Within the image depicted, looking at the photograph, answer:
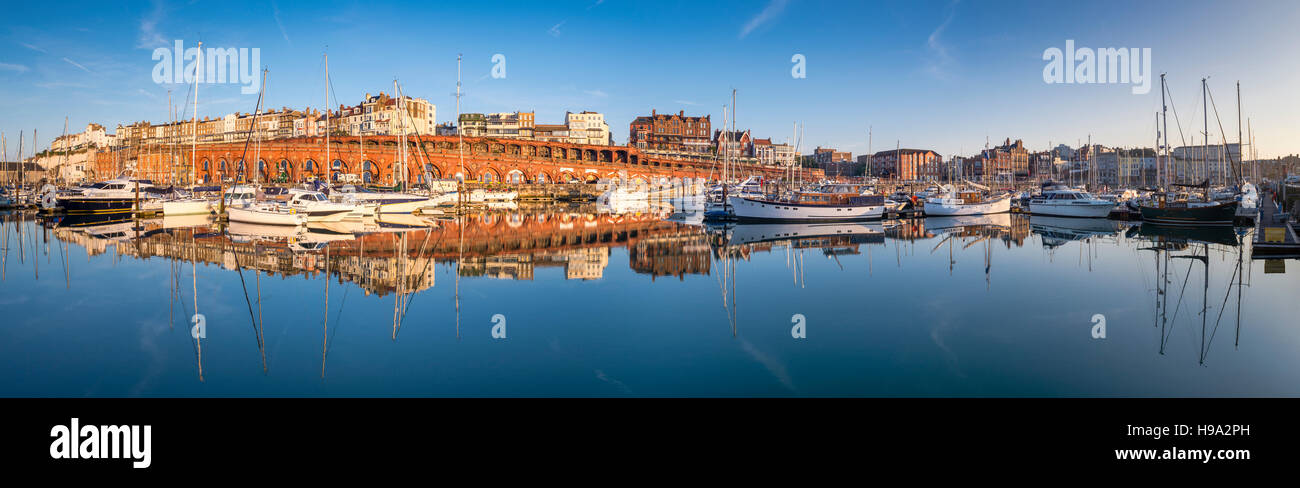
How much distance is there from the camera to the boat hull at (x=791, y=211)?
30578 mm

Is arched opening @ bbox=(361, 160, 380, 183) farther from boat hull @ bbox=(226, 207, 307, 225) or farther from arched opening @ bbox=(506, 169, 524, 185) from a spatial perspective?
boat hull @ bbox=(226, 207, 307, 225)

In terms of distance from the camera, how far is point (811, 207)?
31906 mm

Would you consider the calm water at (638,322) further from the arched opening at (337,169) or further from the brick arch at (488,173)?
the brick arch at (488,173)

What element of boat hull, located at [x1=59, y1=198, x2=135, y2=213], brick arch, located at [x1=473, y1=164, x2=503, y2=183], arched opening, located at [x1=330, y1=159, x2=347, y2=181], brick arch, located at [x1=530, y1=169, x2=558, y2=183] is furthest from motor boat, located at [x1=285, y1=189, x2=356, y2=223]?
brick arch, located at [x1=530, y1=169, x2=558, y2=183]

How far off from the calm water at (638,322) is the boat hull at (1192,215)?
10.2 metres

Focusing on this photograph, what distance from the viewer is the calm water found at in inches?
235

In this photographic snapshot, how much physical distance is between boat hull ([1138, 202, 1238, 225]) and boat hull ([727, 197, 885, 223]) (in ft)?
37.7

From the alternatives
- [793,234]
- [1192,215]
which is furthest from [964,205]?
[793,234]

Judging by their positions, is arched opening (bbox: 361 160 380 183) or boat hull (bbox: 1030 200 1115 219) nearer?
boat hull (bbox: 1030 200 1115 219)

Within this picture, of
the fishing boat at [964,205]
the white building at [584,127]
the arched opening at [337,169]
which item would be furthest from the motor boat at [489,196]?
the white building at [584,127]

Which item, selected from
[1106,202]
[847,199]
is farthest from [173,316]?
[1106,202]
